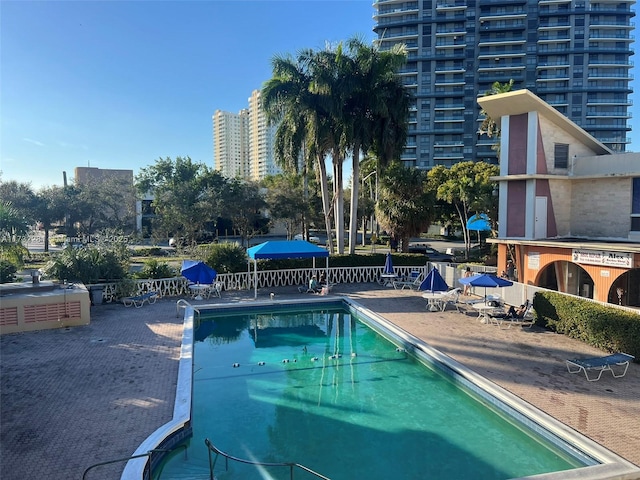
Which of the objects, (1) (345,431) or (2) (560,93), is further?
(2) (560,93)

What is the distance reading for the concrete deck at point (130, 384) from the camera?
799 centimetres

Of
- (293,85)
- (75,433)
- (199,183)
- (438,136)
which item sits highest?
(438,136)

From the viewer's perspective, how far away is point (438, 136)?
89.7m

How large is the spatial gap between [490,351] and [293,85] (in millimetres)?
19632

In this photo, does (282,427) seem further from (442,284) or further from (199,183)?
(199,183)

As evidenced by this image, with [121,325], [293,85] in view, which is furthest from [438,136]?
[121,325]

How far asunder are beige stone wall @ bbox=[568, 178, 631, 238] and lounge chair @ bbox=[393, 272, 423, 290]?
7970 mm

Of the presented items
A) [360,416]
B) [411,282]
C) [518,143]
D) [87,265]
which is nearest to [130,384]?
[360,416]

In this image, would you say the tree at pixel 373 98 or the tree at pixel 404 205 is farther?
the tree at pixel 404 205

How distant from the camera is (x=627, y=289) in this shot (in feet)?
68.5

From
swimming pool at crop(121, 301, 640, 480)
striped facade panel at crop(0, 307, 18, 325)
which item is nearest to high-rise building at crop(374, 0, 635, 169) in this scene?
swimming pool at crop(121, 301, 640, 480)

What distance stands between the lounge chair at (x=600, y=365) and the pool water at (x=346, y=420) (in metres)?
2.96

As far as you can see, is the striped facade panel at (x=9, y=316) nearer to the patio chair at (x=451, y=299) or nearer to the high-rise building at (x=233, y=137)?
the patio chair at (x=451, y=299)

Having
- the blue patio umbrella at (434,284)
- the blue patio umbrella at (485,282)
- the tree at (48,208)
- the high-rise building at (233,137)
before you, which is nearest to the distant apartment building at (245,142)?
the high-rise building at (233,137)
